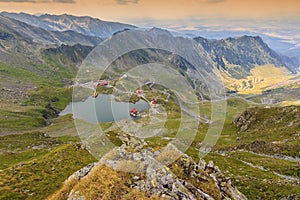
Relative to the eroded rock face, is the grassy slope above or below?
below

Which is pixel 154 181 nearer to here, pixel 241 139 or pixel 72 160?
pixel 72 160

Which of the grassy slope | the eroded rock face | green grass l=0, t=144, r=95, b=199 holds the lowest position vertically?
the grassy slope

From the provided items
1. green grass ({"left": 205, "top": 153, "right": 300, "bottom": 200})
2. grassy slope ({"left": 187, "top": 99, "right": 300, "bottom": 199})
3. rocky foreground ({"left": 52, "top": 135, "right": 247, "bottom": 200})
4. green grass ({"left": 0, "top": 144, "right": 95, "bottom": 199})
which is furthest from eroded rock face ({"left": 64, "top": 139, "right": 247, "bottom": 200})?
green grass ({"left": 0, "top": 144, "right": 95, "bottom": 199})

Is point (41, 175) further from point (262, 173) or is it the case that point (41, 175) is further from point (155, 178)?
point (262, 173)

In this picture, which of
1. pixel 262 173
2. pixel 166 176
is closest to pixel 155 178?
pixel 166 176

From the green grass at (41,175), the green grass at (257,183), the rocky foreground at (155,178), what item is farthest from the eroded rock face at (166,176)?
the green grass at (41,175)

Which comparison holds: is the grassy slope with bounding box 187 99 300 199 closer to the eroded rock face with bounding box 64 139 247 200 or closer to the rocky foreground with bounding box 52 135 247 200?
the eroded rock face with bounding box 64 139 247 200

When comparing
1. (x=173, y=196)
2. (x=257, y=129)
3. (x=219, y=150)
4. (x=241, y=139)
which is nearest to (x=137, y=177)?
(x=173, y=196)

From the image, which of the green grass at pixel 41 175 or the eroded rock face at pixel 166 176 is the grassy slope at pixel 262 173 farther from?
the green grass at pixel 41 175

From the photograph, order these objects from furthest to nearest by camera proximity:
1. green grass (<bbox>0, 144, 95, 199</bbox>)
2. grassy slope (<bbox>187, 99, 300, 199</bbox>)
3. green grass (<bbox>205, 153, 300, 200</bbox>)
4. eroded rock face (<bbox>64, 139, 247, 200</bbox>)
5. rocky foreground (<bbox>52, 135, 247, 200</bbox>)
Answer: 1. grassy slope (<bbox>187, 99, 300, 199</bbox>)
2. green grass (<bbox>205, 153, 300, 200</bbox>)
3. green grass (<bbox>0, 144, 95, 199</bbox>)
4. eroded rock face (<bbox>64, 139, 247, 200</bbox>)
5. rocky foreground (<bbox>52, 135, 247, 200</bbox>)
